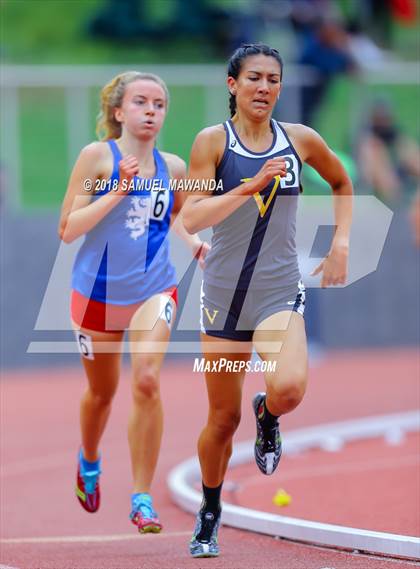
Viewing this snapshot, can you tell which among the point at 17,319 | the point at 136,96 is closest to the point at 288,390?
the point at 136,96

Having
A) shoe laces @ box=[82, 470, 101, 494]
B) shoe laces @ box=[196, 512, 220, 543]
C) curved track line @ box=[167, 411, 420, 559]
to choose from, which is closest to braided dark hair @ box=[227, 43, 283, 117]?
shoe laces @ box=[196, 512, 220, 543]

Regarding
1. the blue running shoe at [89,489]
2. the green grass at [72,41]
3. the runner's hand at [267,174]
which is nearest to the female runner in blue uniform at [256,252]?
the runner's hand at [267,174]

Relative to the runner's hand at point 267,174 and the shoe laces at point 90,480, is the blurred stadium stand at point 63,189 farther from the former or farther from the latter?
the runner's hand at point 267,174

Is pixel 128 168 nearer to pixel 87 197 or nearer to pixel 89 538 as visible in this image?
pixel 87 197

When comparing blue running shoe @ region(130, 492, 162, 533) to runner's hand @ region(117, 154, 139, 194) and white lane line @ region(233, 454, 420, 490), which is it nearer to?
runner's hand @ region(117, 154, 139, 194)

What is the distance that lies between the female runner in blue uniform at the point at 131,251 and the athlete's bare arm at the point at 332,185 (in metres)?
0.93

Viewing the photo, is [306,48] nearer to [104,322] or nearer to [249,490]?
[249,490]

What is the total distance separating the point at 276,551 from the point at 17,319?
1033 centimetres

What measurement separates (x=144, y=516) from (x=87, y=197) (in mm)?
1969

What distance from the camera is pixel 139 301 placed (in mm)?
7762

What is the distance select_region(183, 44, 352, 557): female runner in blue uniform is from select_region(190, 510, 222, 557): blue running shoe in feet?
0.09

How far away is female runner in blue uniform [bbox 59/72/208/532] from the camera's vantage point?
7508 mm

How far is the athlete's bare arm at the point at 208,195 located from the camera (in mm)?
6434

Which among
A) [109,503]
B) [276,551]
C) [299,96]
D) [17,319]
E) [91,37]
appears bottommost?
[276,551]
